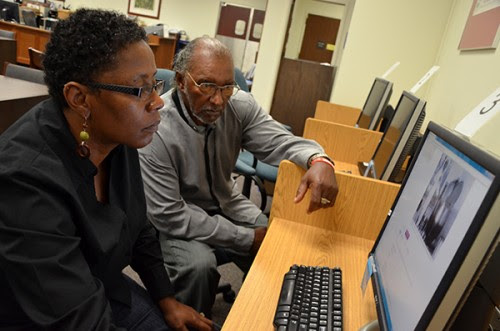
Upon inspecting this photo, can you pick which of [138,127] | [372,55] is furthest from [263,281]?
[372,55]

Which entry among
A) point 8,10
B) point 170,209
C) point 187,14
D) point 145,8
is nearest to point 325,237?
point 170,209

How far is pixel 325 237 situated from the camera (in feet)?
4.14

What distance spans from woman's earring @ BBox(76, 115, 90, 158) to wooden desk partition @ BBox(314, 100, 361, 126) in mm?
2592

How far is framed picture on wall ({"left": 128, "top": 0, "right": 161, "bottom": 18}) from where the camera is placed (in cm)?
885

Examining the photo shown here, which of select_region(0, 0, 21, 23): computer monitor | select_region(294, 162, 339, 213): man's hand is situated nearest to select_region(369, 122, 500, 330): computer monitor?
select_region(294, 162, 339, 213): man's hand

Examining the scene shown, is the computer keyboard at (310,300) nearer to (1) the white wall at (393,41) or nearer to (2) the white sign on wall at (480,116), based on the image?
(2) the white sign on wall at (480,116)

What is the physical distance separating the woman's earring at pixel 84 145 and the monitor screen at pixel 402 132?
104cm

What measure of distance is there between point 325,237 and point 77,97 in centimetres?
82

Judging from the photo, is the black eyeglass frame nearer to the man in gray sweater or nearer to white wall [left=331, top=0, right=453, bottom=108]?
the man in gray sweater

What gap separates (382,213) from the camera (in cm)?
126

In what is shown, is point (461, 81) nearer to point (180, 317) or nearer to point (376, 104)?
point (376, 104)

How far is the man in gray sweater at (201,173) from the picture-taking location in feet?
4.35

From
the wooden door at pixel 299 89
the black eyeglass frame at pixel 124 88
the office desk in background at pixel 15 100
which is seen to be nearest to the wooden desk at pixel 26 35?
the wooden door at pixel 299 89

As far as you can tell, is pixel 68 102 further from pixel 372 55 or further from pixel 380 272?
pixel 372 55
